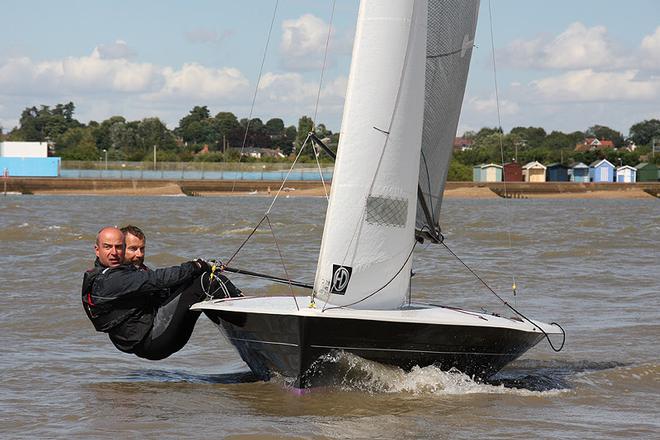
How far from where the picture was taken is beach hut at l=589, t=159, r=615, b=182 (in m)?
99.8

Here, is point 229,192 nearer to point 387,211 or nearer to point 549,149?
point 549,149

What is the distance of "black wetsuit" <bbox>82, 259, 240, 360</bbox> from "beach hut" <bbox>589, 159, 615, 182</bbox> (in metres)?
95.4

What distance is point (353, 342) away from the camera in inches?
280

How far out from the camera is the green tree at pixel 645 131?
17300cm

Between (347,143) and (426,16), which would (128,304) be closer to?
(347,143)

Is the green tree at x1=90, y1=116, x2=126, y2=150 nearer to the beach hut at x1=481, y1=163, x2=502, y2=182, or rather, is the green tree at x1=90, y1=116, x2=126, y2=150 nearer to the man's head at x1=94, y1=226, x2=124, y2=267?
the beach hut at x1=481, y1=163, x2=502, y2=182

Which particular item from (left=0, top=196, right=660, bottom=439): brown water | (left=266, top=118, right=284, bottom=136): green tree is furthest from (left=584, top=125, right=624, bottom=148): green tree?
(left=0, top=196, right=660, bottom=439): brown water

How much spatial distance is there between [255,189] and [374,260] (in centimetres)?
7735

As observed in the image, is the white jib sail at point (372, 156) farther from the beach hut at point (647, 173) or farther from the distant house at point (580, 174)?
the beach hut at point (647, 173)

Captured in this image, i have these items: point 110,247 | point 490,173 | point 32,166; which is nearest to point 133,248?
point 110,247

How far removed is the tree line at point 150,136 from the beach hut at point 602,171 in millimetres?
25590

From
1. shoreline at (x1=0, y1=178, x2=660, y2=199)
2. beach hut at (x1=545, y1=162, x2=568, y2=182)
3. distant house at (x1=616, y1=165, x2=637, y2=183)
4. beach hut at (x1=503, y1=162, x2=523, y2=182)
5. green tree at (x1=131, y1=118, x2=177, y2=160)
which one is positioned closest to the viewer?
shoreline at (x1=0, y1=178, x2=660, y2=199)

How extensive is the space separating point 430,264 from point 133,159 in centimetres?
9451

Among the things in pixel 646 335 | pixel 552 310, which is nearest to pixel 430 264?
pixel 552 310
